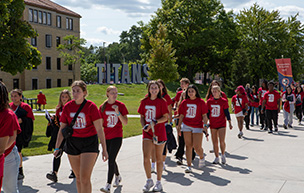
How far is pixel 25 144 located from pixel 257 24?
163 ft

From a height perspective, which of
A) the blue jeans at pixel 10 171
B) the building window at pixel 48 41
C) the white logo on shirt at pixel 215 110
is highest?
the building window at pixel 48 41

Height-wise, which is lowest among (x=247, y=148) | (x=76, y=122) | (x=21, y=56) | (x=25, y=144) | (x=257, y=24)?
(x=247, y=148)

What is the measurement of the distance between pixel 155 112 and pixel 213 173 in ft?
6.87

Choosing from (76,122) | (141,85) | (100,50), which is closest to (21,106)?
(76,122)

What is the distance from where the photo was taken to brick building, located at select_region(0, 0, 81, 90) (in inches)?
2215

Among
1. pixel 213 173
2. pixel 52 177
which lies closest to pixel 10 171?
pixel 52 177

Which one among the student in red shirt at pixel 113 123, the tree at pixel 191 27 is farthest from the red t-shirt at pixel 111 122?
the tree at pixel 191 27

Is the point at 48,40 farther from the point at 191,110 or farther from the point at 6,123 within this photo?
the point at 6,123

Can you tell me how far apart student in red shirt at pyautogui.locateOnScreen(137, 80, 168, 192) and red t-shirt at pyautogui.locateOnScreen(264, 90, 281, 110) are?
26.3 feet

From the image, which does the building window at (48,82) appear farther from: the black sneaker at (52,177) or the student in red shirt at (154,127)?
the student in red shirt at (154,127)

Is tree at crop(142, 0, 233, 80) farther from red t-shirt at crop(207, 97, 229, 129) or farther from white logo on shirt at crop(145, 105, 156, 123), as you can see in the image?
white logo on shirt at crop(145, 105, 156, 123)

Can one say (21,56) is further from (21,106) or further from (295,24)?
(295,24)

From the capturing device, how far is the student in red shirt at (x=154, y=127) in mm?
5875

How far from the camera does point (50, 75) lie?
61.0 m
